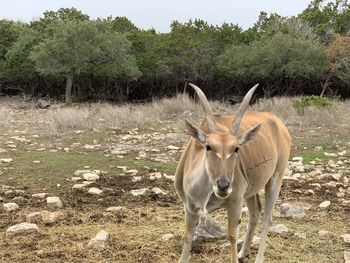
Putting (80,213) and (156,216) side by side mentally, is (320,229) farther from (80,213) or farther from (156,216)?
(80,213)

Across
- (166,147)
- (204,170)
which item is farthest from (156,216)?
(166,147)

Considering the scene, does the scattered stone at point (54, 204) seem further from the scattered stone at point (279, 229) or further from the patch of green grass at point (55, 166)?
the scattered stone at point (279, 229)

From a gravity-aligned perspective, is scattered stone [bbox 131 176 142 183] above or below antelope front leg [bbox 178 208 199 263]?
below

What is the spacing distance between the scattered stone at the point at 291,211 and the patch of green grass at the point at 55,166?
286 cm

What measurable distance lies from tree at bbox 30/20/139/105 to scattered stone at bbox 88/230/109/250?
22.4 meters

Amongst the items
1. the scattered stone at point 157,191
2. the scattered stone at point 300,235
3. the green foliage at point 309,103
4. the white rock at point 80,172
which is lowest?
the white rock at point 80,172

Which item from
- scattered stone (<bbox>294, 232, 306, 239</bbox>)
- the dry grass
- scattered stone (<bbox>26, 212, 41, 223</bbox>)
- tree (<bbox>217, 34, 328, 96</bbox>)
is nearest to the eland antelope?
scattered stone (<bbox>294, 232, 306, 239</bbox>)

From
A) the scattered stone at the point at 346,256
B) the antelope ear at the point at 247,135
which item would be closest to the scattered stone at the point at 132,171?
the scattered stone at the point at 346,256

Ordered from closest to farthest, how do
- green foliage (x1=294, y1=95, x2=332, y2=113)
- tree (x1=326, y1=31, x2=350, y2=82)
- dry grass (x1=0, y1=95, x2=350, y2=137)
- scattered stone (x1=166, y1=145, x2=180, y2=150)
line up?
1. scattered stone (x1=166, y1=145, x2=180, y2=150)
2. dry grass (x1=0, y1=95, x2=350, y2=137)
3. green foliage (x1=294, y1=95, x2=332, y2=113)
4. tree (x1=326, y1=31, x2=350, y2=82)

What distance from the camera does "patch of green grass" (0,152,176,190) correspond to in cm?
830

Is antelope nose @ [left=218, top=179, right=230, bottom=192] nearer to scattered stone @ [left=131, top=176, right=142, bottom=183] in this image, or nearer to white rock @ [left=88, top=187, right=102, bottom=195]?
white rock @ [left=88, top=187, right=102, bottom=195]

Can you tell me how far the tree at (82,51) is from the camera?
26844 millimetres

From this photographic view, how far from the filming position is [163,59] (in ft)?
104

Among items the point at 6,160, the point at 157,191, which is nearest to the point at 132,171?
the point at 157,191
